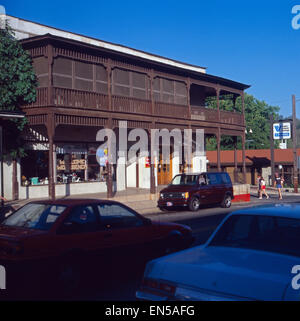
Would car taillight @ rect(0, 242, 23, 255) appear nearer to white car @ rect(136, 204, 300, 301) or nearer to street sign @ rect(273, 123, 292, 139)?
white car @ rect(136, 204, 300, 301)

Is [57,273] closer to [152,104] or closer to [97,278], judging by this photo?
[97,278]

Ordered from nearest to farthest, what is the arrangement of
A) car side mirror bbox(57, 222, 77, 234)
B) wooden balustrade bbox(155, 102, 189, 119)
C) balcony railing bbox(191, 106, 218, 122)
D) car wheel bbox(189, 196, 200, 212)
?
car side mirror bbox(57, 222, 77, 234) < car wheel bbox(189, 196, 200, 212) < wooden balustrade bbox(155, 102, 189, 119) < balcony railing bbox(191, 106, 218, 122)

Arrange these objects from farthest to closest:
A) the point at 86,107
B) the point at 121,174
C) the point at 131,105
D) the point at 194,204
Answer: the point at 121,174 < the point at 131,105 < the point at 86,107 < the point at 194,204

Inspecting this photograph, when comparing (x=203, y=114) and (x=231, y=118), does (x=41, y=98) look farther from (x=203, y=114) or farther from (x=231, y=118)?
(x=231, y=118)

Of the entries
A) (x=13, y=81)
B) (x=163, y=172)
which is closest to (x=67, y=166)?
(x=13, y=81)

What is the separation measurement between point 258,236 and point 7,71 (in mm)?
17712

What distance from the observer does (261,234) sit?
5141 millimetres

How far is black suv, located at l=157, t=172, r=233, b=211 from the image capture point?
1969cm

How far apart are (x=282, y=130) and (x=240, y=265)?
39.9m

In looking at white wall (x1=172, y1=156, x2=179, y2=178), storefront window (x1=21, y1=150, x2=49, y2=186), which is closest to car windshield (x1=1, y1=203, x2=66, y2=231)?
storefront window (x1=21, y1=150, x2=49, y2=186)

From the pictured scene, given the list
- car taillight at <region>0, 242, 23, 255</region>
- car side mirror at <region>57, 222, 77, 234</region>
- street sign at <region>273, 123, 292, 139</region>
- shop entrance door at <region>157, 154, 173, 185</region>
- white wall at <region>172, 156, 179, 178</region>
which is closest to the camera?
car taillight at <region>0, 242, 23, 255</region>

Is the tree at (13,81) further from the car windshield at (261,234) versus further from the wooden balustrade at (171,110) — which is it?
the car windshield at (261,234)

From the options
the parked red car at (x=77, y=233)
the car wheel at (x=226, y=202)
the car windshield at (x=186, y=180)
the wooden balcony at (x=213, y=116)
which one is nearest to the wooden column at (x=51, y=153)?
the car windshield at (x=186, y=180)
